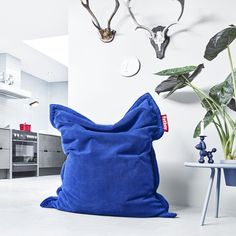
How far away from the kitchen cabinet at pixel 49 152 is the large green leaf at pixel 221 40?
5880 millimetres

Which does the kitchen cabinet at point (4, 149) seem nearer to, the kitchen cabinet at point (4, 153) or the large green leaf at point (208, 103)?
A: the kitchen cabinet at point (4, 153)

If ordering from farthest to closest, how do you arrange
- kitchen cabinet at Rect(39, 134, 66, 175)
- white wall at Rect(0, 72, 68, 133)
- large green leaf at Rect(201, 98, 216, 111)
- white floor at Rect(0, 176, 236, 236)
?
white wall at Rect(0, 72, 68, 133), kitchen cabinet at Rect(39, 134, 66, 175), large green leaf at Rect(201, 98, 216, 111), white floor at Rect(0, 176, 236, 236)

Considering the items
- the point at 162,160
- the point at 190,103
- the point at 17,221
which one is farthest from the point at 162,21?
the point at 17,221

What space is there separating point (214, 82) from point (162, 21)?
684mm

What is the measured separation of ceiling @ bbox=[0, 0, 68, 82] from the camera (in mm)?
4609

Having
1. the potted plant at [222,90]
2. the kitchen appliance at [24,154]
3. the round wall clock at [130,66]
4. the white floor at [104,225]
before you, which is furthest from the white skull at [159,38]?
the kitchen appliance at [24,154]

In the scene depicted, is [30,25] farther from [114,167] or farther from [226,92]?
[226,92]

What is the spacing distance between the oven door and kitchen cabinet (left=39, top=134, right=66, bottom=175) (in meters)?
0.28

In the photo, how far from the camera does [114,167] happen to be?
7.59 ft

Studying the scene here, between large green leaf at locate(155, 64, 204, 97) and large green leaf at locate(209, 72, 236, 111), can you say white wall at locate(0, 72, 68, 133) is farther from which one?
large green leaf at locate(209, 72, 236, 111)

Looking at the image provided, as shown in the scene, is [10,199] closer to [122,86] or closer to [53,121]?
[53,121]

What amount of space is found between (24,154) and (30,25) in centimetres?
266

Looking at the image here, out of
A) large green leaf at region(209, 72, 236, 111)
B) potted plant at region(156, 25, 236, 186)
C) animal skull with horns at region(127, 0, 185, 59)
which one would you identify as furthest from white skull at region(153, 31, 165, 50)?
large green leaf at region(209, 72, 236, 111)

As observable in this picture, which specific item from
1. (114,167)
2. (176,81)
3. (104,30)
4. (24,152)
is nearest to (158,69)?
(176,81)
